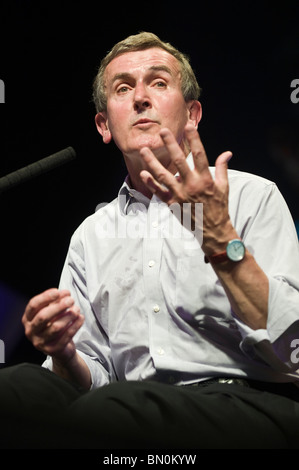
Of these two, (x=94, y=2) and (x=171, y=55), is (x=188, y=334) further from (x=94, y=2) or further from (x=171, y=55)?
(x=94, y=2)

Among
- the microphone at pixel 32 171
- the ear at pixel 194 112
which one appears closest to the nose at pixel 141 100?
the ear at pixel 194 112

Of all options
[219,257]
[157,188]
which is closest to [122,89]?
[157,188]

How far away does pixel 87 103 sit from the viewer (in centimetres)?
270

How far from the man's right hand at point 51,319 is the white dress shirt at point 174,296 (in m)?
0.30

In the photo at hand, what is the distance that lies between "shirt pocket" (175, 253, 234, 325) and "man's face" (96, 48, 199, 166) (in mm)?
455

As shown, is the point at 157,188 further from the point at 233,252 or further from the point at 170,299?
the point at 170,299

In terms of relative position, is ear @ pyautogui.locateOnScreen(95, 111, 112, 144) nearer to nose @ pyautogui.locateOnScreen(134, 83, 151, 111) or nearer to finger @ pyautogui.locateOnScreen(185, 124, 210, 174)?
nose @ pyautogui.locateOnScreen(134, 83, 151, 111)

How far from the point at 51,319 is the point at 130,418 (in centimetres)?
35

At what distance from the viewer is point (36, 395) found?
1.16m

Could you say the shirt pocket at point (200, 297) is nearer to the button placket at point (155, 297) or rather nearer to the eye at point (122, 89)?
the button placket at point (155, 297)

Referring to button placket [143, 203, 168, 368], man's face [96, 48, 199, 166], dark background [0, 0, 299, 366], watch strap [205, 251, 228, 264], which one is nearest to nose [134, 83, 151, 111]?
man's face [96, 48, 199, 166]

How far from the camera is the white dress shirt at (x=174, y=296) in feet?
4.76

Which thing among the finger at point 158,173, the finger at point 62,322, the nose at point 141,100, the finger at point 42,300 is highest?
the nose at point 141,100
